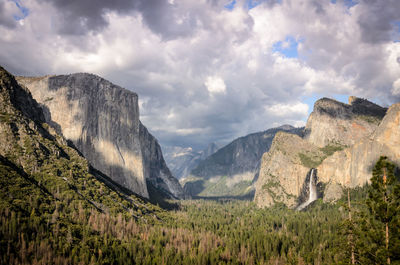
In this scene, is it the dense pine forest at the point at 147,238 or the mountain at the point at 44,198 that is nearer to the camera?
the dense pine forest at the point at 147,238

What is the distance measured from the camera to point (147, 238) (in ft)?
400

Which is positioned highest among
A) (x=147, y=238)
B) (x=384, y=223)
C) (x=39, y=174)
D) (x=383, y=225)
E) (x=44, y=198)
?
(x=39, y=174)

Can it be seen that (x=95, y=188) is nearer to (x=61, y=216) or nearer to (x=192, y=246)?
(x=61, y=216)

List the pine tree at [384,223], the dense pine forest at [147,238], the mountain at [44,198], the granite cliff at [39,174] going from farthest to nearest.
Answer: the granite cliff at [39,174] → the mountain at [44,198] → the dense pine forest at [147,238] → the pine tree at [384,223]

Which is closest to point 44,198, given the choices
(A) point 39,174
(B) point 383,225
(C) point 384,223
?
(A) point 39,174

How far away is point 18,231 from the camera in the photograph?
82625 millimetres

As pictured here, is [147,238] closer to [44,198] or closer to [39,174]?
[44,198]

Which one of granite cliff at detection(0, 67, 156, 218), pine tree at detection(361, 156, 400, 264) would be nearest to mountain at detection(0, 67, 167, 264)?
granite cliff at detection(0, 67, 156, 218)

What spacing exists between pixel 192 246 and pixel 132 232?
27856 mm

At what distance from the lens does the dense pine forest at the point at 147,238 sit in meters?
37.7

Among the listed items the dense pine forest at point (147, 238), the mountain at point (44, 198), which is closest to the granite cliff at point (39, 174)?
the mountain at point (44, 198)

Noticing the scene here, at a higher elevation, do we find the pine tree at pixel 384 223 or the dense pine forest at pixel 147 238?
the pine tree at pixel 384 223

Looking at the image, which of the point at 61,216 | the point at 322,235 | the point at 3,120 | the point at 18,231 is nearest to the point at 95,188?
the point at 61,216

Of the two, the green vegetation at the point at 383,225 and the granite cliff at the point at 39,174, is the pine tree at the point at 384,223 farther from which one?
the granite cliff at the point at 39,174
